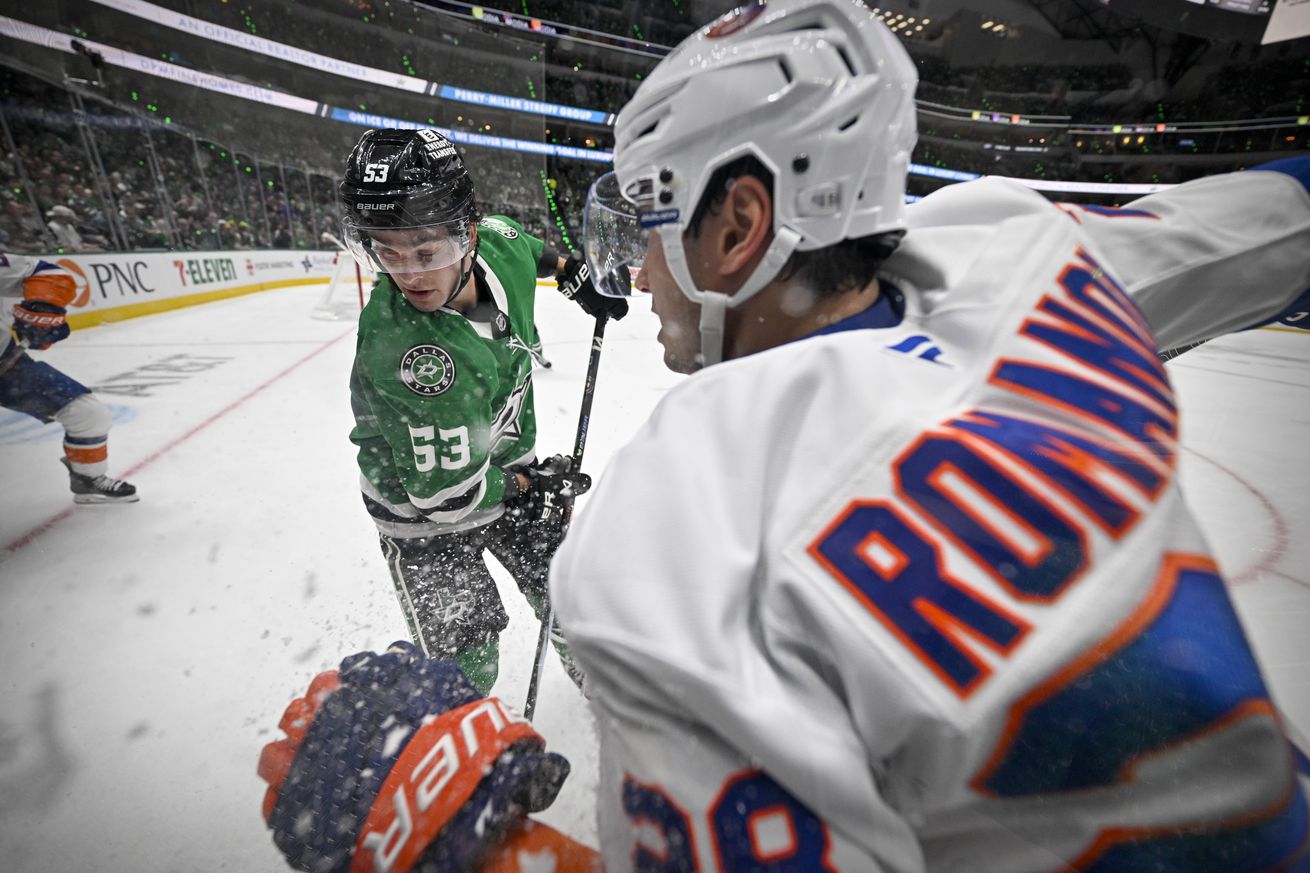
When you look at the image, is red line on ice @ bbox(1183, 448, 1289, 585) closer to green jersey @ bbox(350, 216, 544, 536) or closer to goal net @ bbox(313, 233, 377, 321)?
green jersey @ bbox(350, 216, 544, 536)

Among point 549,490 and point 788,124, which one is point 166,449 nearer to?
point 549,490

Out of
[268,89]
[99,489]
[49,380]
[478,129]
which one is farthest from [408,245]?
[268,89]

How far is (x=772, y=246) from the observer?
1.82 feet

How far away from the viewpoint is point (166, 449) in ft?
8.68

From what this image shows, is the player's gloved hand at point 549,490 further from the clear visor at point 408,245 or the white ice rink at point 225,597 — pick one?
the clear visor at point 408,245

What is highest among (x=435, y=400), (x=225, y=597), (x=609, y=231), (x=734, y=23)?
(x=734, y=23)

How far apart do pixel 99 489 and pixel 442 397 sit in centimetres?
215

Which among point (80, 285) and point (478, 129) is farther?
point (478, 129)

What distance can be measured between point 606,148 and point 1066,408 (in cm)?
271

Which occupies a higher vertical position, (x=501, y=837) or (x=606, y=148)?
(x=606, y=148)

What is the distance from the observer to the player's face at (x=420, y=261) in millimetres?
1161

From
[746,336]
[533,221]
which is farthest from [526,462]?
[533,221]

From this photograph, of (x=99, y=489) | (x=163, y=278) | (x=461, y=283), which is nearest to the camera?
(x=461, y=283)

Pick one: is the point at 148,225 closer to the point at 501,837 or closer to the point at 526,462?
the point at 526,462
